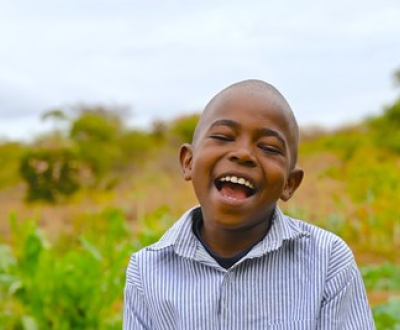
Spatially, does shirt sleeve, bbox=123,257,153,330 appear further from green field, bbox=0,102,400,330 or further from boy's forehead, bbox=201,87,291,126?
green field, bbox=0,102,400,330

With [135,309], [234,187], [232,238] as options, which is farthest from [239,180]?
[135,309]

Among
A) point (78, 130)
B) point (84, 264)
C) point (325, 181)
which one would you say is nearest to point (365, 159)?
point (325, 181)

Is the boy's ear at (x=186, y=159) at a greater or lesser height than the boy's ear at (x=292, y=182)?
greater

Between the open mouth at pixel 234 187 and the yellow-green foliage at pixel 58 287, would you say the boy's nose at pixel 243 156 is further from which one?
the yellow-green foliage at pixel 58 287

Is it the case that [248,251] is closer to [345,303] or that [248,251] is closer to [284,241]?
[284,241]

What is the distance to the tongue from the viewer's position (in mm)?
1633

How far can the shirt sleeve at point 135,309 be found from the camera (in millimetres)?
1749

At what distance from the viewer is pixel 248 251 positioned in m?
1.72

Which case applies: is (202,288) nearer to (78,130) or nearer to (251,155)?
(251,155)

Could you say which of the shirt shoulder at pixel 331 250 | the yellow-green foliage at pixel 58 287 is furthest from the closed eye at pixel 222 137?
the yellow-green foliage at pixel 58 287

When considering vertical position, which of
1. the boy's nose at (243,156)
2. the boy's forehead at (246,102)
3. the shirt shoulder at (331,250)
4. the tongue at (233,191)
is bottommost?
the shirt shoulder at (331,250)

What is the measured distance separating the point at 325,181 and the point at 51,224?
4.63 m

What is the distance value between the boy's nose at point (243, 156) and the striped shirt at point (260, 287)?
0.17 metres

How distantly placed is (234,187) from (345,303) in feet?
1.04
